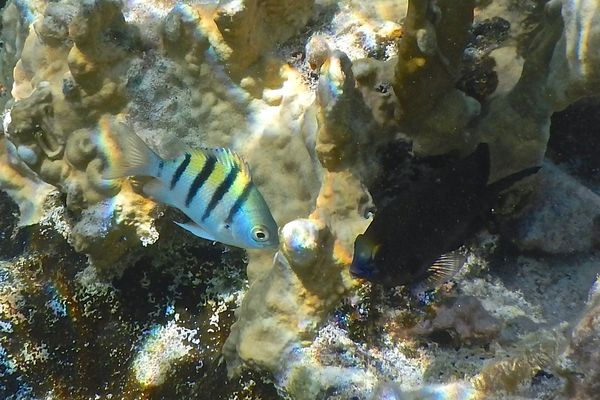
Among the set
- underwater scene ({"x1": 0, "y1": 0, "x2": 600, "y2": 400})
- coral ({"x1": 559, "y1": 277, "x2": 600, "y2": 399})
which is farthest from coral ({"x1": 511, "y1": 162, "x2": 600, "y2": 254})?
coral ({"x1": 559, "y1": 277, "x2": 600, "y2": 399})

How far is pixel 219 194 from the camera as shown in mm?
1775

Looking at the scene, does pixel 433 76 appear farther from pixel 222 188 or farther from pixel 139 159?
pixel 139 159

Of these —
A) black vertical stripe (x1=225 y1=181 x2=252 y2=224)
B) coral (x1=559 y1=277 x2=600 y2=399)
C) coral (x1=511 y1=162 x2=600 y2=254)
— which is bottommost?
coral (x1=511 y1=162 x2=600 y2=254)

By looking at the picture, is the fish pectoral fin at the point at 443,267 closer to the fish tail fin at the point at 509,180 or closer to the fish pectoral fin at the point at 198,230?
the fish tail fin at the point at 509,180

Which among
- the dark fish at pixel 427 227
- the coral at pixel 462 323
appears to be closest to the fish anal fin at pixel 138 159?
the dark fish at pixel 427 227

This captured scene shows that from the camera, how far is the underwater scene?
1996mm

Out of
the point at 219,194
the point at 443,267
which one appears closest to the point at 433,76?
the point at 443,267

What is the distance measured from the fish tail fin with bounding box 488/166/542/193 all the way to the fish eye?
98cm

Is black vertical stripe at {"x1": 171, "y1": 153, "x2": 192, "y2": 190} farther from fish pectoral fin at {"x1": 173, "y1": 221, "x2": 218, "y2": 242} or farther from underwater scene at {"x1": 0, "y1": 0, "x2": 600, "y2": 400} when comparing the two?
fish pectoral fin at {"x1": 173, "y1": 221, "x2": 218, "y2": 242}

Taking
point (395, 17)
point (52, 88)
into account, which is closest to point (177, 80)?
point (52, 88)

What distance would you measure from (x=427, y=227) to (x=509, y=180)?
1.83ft

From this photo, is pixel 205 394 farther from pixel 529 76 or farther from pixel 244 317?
pixel 529 76

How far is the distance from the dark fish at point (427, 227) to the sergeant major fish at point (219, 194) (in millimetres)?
370

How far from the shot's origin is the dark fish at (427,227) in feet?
5.91
